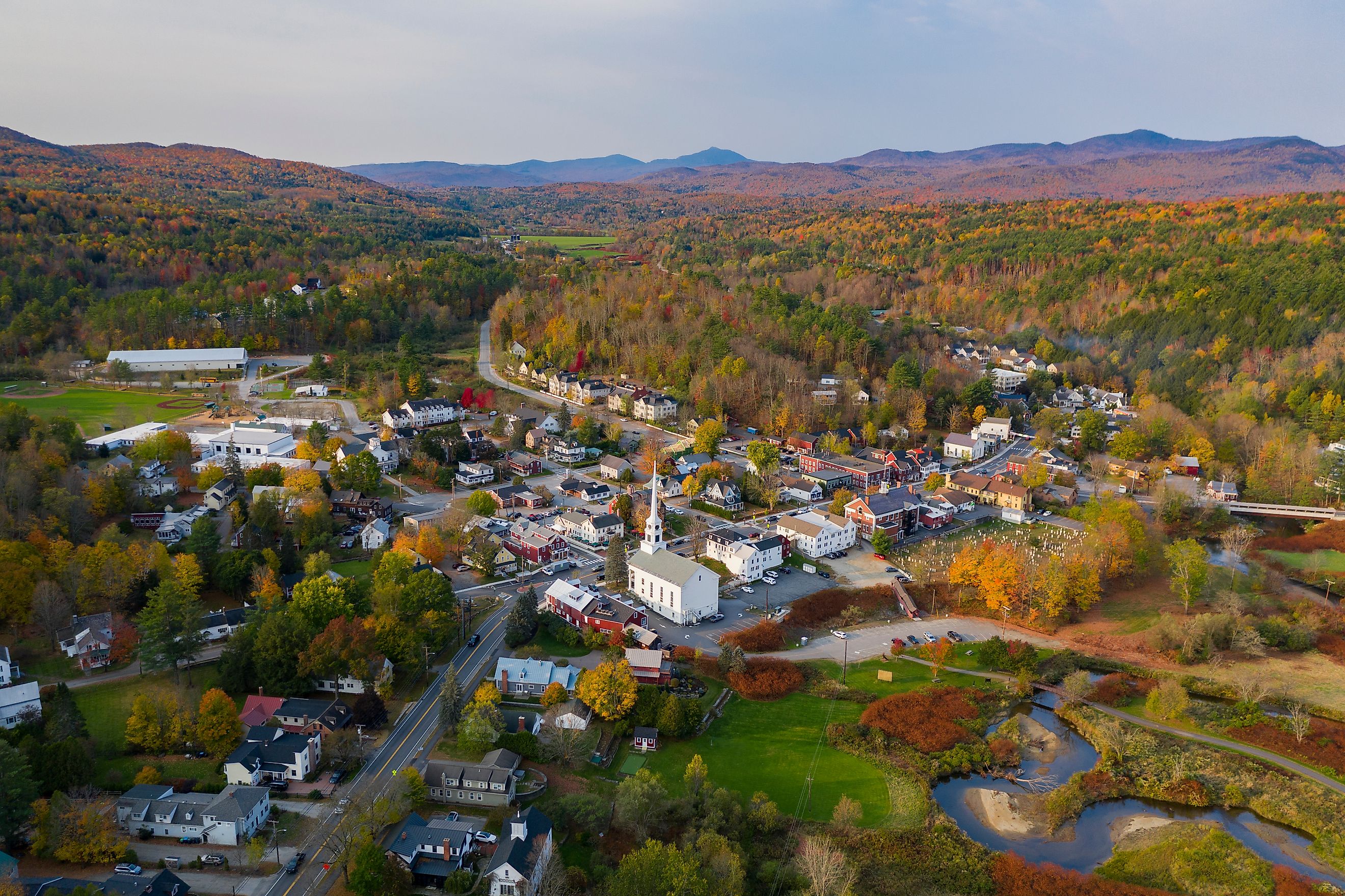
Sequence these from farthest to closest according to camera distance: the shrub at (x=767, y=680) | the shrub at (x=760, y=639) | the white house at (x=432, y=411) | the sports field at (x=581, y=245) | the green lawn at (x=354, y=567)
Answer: the sports field at (x=581, y=245), the white house at (x=432, y=411), the green lawn at (x=354, y=567), the shrub at (x=760, y=639), the shrub at (x=767, y=680)

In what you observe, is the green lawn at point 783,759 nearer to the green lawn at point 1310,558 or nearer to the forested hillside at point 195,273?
the green lawn at point 1310,558

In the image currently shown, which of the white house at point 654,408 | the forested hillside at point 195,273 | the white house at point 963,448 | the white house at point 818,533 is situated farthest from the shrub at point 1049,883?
the forested hillside at point 195,273

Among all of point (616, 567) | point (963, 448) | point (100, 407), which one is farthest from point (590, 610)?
point (100, 407)

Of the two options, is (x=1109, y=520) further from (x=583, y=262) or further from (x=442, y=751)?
(x=583, y=262)

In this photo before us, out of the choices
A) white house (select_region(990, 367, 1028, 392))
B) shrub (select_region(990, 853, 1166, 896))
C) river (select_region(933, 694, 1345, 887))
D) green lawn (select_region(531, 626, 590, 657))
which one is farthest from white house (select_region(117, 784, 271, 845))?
white house (select_region(990, 367, 1028, 392))

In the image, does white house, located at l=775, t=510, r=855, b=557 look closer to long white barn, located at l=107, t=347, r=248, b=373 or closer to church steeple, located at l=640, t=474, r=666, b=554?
church steeple, located at l=640, t=474, r=666, b=554

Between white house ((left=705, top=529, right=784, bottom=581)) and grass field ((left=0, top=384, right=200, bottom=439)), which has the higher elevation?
grass field ((left=0, top=384, right=200, bottom=439))

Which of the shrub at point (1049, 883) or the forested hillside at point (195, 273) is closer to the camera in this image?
the shrub at point (1049, 883)
